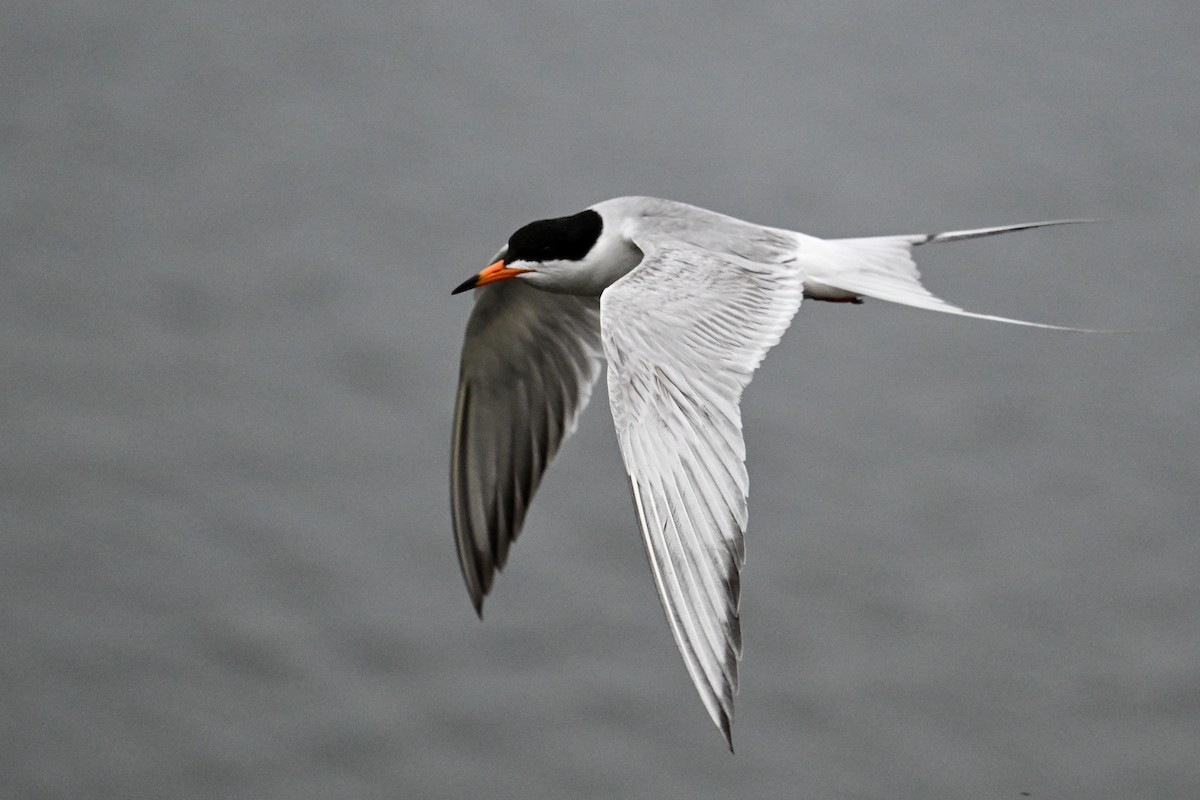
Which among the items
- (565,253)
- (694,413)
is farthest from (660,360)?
(565,253)

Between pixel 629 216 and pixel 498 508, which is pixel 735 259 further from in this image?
pixel 498 508

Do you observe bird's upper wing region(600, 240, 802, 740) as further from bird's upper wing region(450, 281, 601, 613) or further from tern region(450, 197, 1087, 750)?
bird's upper wing region(450, 281, 601, 613)

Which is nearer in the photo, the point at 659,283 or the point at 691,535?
the point at 691,535

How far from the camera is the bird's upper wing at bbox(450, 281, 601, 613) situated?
3863mm

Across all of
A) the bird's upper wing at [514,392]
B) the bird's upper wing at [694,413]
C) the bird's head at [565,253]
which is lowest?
the bird's upper wing at [514,392]

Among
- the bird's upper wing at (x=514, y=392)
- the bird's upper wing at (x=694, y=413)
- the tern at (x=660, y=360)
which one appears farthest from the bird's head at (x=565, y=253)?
the bird's upper wing at (x=514, y=392)

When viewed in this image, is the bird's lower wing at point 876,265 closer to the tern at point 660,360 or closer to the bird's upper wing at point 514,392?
the tern at point 660,360

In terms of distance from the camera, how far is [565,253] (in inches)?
141

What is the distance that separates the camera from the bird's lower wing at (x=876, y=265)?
11.2 feet

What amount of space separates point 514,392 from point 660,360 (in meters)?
1.14

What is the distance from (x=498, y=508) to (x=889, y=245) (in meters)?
1.13

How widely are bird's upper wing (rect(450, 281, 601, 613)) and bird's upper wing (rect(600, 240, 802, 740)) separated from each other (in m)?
0.65

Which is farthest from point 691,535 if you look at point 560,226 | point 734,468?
point 560,226

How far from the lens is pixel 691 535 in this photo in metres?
2.48
